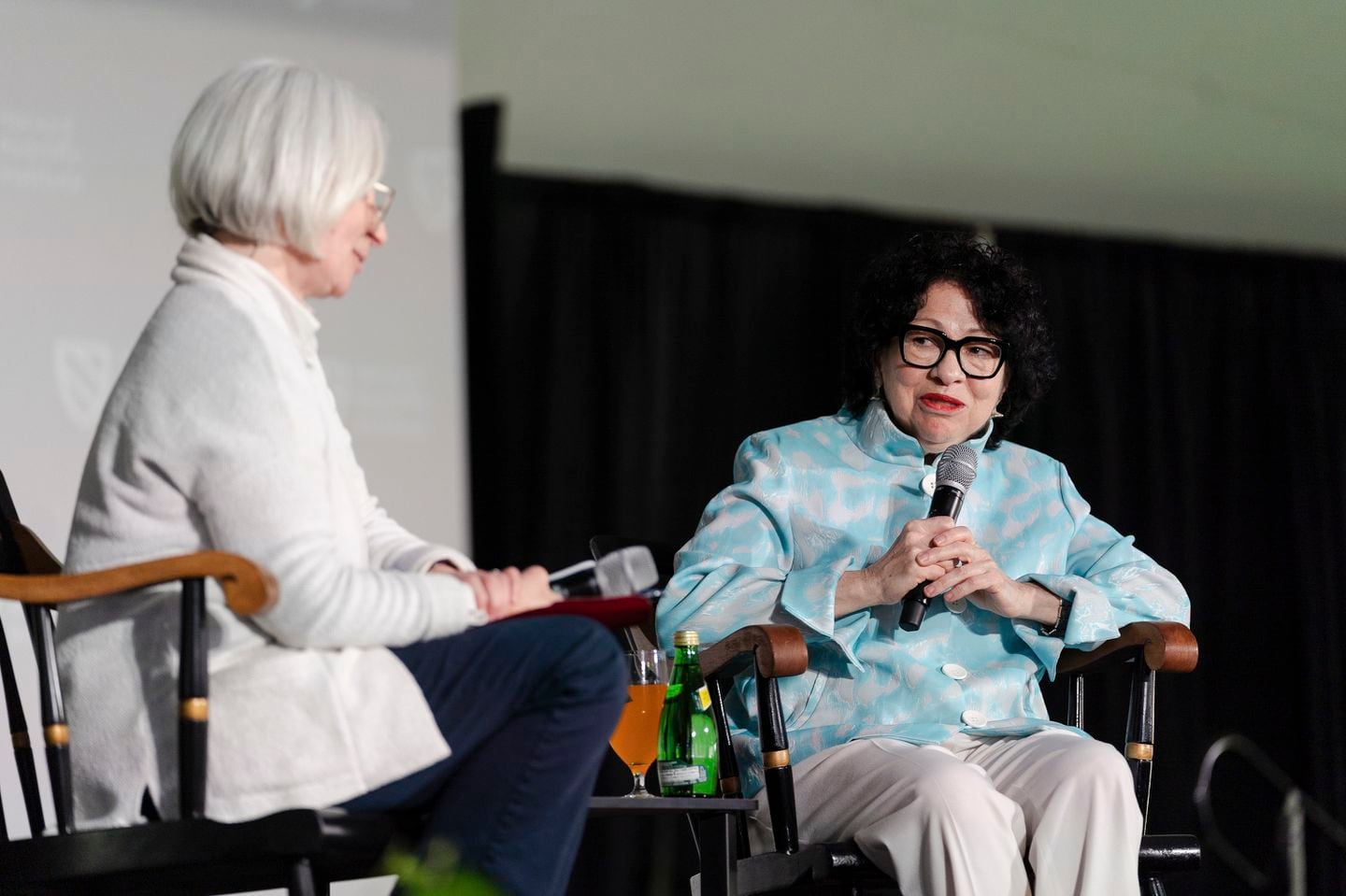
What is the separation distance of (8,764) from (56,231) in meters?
1.05

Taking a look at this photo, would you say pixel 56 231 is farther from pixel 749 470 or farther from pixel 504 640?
pixel 504 640

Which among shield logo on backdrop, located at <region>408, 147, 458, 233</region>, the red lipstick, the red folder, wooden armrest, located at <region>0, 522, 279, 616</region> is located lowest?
the red folder

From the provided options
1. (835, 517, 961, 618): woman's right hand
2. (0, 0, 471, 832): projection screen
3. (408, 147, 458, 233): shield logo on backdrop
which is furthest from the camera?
(408, 147, 458, 233): shield logo on backdrop

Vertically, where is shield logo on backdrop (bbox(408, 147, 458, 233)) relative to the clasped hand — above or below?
above

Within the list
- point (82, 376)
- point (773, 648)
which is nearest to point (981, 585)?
point (773, 648)

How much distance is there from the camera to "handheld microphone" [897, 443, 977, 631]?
7.48 ft

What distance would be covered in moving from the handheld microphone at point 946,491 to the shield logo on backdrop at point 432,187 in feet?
5.58

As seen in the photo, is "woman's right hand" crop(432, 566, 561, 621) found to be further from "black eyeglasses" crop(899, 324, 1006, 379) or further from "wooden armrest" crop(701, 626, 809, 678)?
"black eyeglasses" crop(899, 324, 1006, 379)

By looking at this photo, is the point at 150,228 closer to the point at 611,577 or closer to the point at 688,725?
the point at 688,725

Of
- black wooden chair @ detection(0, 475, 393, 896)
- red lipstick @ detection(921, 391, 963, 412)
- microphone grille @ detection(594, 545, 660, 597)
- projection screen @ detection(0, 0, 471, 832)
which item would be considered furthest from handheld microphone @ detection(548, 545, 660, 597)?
projection screen @ detection(0, 0, 471, 832)

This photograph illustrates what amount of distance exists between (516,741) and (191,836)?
315 millimetres

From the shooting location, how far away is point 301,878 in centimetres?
158

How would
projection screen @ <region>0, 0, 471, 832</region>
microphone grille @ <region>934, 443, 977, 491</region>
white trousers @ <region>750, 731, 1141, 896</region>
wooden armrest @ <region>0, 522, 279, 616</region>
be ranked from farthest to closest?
1. projection screen @ <region>0, 0, 471, 832</region>
2. microphone grille @ <region>934, 443, 977, 491</region>
3. white trousers @ <region>750, 731, 1141, 896</region>
4. wooden armrest @ <region>0, 522, 279, 616</region>

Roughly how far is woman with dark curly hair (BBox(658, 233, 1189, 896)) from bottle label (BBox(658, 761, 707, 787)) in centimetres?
11
